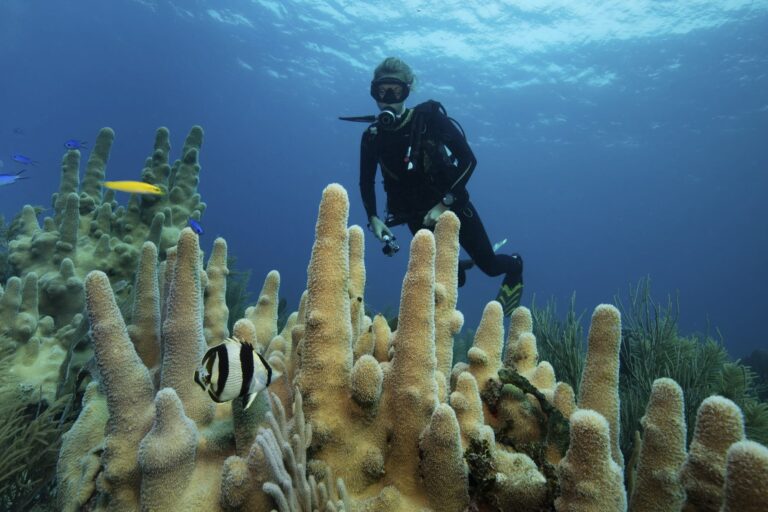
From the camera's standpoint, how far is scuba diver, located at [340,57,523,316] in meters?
7.12

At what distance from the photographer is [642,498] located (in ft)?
5.71

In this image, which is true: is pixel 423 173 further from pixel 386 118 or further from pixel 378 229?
pixel 378 229

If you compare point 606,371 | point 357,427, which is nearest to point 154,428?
point 357,427

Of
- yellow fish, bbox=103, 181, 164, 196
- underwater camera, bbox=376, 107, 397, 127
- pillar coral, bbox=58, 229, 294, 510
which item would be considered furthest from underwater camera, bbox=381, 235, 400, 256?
pillar coral, bbox=58, 229, 294, 510

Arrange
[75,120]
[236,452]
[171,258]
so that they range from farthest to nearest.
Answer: [75,120] < [171,258] < [236,452]

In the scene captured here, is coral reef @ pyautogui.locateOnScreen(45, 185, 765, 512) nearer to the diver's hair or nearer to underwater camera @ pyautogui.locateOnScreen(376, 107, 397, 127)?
underwater camera @ pyautogui.locateOnScreen(376, 107, 397, 127)

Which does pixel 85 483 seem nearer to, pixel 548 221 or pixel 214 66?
pixel 214 66

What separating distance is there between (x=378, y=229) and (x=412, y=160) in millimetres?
1342

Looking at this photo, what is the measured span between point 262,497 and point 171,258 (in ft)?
5.81

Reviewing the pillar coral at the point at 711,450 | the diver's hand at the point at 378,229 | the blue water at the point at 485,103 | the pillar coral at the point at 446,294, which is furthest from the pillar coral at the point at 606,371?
the blue water at the point at 485,103

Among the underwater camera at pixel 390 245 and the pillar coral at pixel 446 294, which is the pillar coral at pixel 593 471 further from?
the underwater camera at pixel 390 245

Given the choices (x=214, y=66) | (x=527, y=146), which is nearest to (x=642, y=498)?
(x=527, y=146)

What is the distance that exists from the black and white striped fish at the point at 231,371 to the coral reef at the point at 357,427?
17 centimetres

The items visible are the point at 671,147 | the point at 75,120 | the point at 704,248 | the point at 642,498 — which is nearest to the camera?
the point at 642,498
